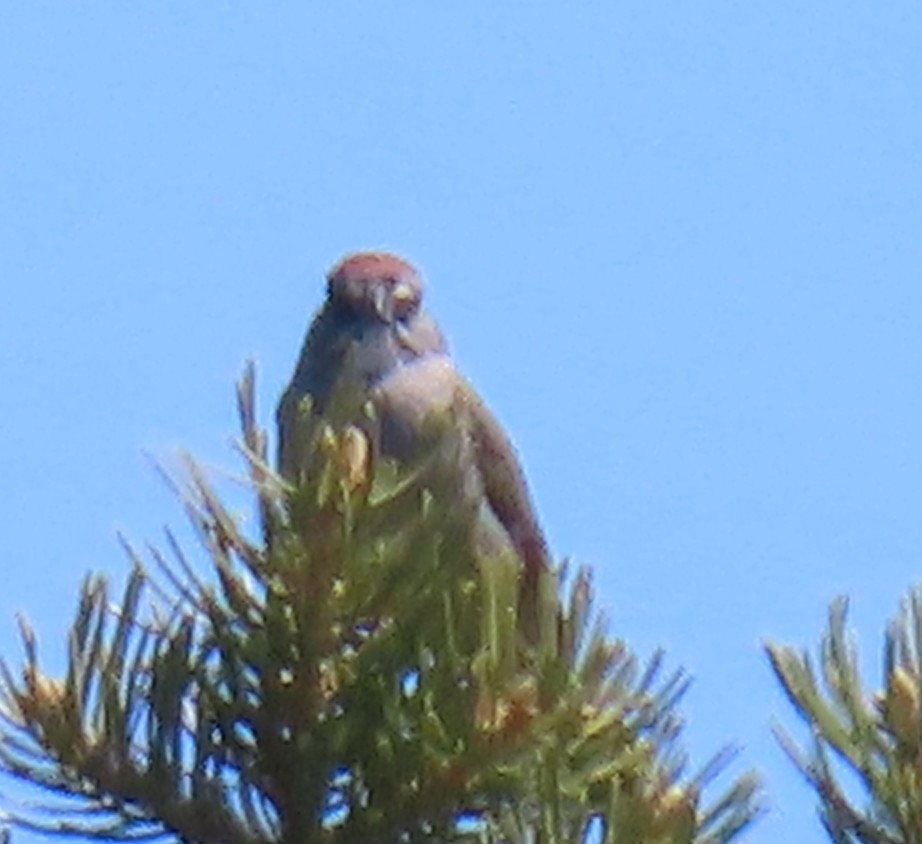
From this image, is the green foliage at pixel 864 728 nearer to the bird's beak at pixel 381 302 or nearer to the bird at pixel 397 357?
the bird at pixel 397 357

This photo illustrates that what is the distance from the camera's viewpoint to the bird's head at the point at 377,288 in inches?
237

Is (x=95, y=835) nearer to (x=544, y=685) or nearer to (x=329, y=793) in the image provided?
(x=329, y=793)

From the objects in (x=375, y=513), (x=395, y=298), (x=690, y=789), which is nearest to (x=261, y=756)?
(x=375, y=513)

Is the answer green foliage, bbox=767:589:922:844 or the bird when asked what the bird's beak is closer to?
the bird

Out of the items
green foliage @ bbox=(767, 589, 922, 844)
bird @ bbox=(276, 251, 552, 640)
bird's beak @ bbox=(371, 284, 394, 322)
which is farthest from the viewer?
bird's beak @ bbox=(371, 284, 394, 322)

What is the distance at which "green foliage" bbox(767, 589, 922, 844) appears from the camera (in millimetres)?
1683

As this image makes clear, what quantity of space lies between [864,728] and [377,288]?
171 inches

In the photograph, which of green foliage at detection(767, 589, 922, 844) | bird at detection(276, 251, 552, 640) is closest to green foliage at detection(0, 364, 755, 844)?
green foliage at detection(767, 589, 922, 844)

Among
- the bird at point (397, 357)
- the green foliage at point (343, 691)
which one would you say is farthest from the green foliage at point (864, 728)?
the bird at point (397, 357)

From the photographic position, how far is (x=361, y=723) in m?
1.90

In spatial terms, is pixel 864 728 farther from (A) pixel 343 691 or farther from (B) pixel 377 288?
(B) pixel 377 288

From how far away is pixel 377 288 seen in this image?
6008mm

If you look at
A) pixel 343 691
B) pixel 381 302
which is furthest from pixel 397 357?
pixel 343 691

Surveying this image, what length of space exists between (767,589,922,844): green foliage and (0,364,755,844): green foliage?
0.10 metres
